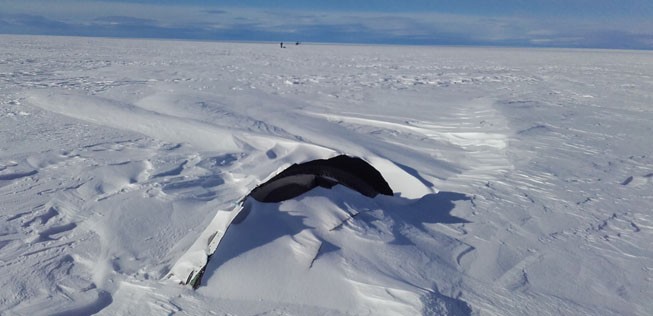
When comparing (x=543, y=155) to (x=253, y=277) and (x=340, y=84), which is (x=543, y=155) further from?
(x=340, y=84)

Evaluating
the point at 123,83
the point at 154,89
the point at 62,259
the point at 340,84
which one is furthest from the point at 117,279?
the point at 340,84

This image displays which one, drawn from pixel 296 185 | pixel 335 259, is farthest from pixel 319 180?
pixel 335 259

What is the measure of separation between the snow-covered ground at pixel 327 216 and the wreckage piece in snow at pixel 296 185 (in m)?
0.05

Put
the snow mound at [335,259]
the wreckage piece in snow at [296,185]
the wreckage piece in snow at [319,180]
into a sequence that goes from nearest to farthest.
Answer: the snow mound at [335,259] → the wreckage piece in snow at [296,185] → the wreckage piece in snow at [319,180]

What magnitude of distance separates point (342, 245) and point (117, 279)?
40.5 inches

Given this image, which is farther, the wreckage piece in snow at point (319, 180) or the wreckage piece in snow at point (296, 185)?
the wreckage piece in snow at point (319, 180)

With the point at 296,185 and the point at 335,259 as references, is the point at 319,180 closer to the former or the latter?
Result: the point at 296,185

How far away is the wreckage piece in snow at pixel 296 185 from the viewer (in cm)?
206

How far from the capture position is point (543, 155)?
453 centimetres

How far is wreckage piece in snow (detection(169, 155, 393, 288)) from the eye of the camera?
206 cm

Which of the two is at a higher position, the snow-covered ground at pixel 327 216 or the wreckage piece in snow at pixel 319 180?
the wreckage piece in snow at pixel 319 180

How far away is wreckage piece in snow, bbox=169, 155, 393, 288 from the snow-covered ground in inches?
1.9

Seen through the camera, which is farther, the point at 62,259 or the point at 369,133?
the point at 369,133

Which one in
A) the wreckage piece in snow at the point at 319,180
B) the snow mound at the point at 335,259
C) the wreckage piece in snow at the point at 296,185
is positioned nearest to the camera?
the snow mound at the point at 335,259
